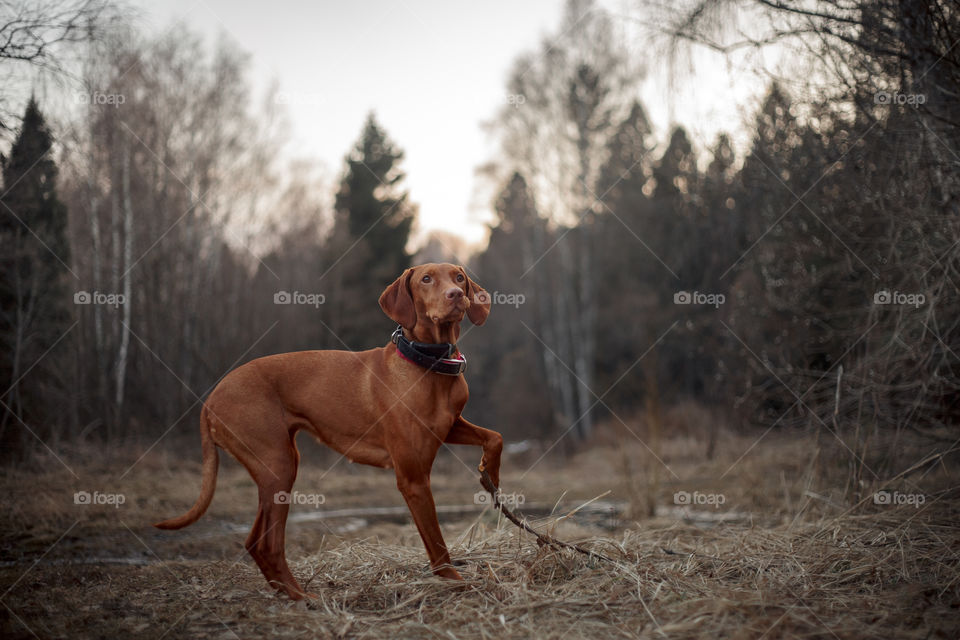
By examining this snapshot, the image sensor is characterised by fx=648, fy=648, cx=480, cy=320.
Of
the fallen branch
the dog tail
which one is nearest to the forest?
the fallen branch

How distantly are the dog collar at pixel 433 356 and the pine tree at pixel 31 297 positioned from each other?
18.8ft

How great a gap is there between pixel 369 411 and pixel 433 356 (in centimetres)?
47

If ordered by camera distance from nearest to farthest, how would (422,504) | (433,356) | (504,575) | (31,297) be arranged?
1. (422,504)
2. (433,356)
3. (504,575)
4. (31,297)

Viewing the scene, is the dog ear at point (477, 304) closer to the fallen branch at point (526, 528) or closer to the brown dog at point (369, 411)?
the brown dog at point (369, 411)

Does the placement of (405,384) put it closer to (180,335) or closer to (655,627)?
(655,627)

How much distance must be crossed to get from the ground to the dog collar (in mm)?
1136

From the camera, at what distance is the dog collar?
3506 millimetres

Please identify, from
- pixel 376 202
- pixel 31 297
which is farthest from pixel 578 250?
pixel 31 297

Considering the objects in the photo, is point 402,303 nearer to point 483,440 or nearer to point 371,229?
point 483,440

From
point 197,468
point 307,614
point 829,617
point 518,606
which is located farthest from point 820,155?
point 197,468

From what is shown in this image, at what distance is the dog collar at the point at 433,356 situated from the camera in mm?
3506

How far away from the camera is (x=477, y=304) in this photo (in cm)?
363

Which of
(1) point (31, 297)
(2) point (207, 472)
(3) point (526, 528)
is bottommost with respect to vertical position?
(3) point (526, 528)

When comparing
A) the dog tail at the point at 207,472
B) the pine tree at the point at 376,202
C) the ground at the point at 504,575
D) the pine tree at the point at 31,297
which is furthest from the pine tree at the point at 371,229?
the dog tail at the point at 207,472
